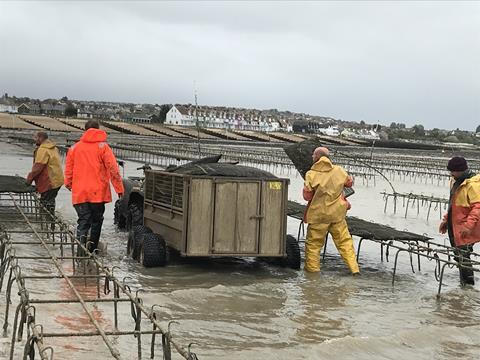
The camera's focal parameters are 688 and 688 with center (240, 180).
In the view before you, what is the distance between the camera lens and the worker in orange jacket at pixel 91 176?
356 inches

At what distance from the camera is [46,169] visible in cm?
1165

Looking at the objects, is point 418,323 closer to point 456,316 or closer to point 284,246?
point 456,316

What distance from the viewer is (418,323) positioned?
275 inches

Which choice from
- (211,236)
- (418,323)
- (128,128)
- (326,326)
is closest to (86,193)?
(211,236)

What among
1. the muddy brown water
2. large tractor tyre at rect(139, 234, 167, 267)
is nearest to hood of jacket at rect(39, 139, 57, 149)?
the muddy brown water

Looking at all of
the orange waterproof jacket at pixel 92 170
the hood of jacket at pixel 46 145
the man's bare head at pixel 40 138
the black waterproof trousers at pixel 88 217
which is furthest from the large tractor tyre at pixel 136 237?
the man's bare head at pixel 40 138

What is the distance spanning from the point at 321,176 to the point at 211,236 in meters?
1.71

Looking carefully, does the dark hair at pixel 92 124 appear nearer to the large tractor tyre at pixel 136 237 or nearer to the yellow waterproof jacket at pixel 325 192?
the large tractor tyre at pixel 136 237

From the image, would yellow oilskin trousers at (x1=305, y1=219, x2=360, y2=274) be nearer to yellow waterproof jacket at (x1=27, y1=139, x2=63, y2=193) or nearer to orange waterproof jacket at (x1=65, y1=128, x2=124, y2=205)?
orange waterproof jacket at (x1=65, y1=128, x2=124, y2=205)

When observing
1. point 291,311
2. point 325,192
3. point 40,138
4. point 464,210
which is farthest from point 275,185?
point 40,138

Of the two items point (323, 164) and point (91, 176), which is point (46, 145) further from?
point (323, 164)

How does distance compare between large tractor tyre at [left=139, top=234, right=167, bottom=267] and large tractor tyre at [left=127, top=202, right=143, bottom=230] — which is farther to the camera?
large tractor tyre at [left=127, top=202, right=143, bottom=230]

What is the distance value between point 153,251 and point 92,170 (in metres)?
1.34

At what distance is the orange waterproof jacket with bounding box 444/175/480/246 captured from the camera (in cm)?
881
